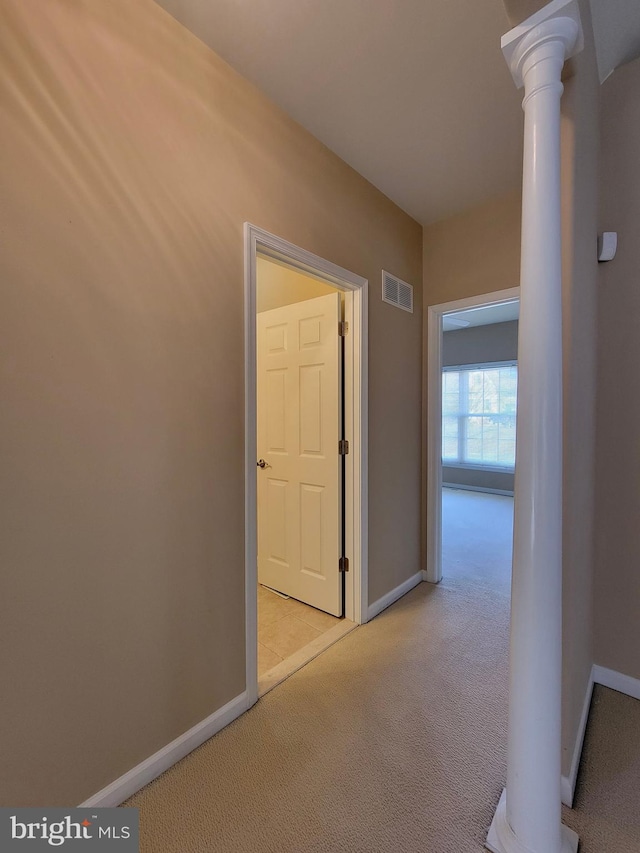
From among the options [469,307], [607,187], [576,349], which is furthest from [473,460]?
Result: [576,349]

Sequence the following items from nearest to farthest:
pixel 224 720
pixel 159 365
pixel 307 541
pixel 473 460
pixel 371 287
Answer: pixel 159 365
pixel 224 720
pixel 371 287
pixel 307 541
pixel 473 460

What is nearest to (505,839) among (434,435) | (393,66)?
(434,435)

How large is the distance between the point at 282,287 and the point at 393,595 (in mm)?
2354

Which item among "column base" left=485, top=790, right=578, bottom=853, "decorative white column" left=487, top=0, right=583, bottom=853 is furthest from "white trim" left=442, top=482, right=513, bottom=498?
"decorative white column" left=487, top=0, right=583, bottom=853

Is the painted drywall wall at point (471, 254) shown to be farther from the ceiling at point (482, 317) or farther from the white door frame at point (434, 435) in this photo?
the ceiling at point (482, 317)

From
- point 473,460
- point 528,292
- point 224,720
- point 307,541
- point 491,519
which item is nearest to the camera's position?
point 528,292

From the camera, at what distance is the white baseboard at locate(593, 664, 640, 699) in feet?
5.61

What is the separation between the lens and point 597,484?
1783 mm

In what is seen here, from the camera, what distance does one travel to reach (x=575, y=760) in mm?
1330

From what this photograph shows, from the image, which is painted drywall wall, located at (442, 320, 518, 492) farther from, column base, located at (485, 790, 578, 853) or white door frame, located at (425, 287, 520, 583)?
column base, located at (485, 790, 578, 853)

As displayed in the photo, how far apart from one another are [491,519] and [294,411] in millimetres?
3396

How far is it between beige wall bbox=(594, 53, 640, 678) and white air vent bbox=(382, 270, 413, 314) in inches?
44.4

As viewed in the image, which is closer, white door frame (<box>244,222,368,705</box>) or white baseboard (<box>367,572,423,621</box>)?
white door frame (<box>244,222,368,705</box>)

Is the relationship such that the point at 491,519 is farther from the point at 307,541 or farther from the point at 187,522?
the point at 187,522
